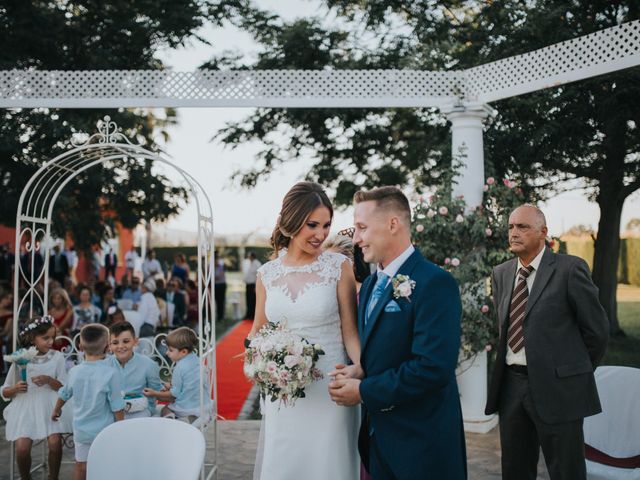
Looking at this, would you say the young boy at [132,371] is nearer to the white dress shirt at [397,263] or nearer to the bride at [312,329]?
the bride at [312,329]

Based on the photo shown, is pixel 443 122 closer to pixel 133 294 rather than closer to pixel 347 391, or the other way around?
pixel 133 294

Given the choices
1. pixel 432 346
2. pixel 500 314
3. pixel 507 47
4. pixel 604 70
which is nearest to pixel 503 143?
pixel 507 47

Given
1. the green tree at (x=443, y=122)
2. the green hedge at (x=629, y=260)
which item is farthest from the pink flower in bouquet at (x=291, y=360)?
the green hedge at (x=629, y=260)

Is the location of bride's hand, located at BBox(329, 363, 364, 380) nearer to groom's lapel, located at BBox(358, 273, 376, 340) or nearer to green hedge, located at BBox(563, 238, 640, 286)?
groom's lapel, located at BBox(358, 273, 376, 340)

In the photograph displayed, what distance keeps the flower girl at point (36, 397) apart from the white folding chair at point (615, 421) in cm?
393

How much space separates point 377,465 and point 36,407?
3467 mm

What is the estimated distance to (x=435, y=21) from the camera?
1199 cm

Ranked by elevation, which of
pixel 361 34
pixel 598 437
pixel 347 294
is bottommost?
pixel 598 437

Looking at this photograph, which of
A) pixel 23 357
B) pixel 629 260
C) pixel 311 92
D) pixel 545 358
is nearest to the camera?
pixel 545 358

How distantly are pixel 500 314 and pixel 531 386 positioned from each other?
56 cm

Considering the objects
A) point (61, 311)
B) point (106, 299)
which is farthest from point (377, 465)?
point (106, 299)

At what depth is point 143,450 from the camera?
3006mm

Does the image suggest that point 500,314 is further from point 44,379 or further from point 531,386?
point 44,379

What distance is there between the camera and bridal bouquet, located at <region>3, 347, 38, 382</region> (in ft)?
16.8
